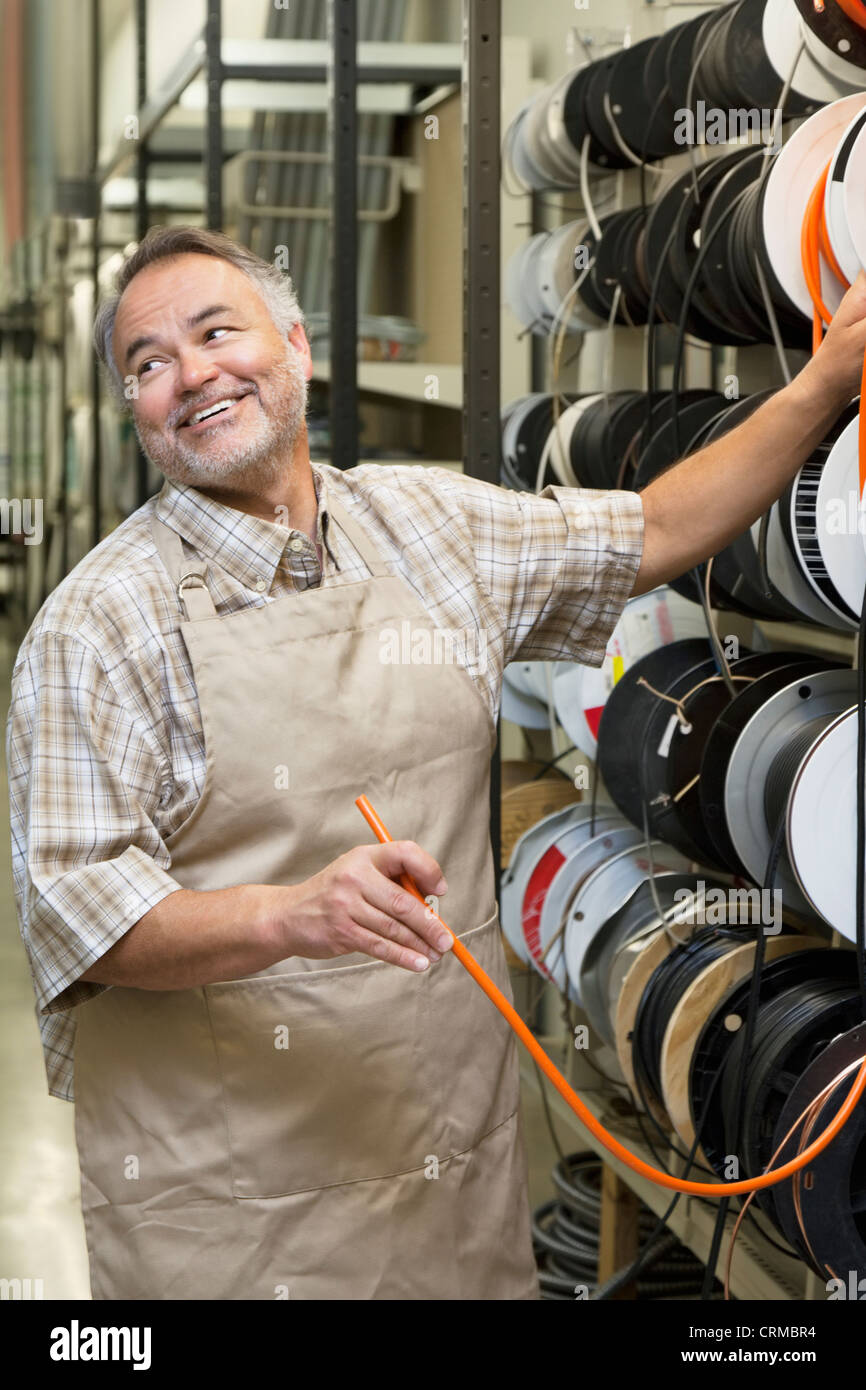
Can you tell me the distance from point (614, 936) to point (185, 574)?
1120mm

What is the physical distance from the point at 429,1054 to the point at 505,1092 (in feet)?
0.54

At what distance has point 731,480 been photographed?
5.55 feet

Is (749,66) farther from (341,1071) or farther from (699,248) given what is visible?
(341,1071)

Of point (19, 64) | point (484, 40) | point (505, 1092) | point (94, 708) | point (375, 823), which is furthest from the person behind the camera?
point (19, 64)

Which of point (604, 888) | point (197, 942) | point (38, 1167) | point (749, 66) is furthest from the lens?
point (38, 1167)

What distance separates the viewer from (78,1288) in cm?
293

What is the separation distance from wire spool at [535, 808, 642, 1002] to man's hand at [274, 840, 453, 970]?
1.34 m

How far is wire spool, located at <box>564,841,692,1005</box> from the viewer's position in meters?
2.51

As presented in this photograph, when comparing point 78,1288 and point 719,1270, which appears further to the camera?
point 78,1288

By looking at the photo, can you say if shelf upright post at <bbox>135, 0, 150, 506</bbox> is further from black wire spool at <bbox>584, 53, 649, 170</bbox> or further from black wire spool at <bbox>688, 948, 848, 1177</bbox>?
black wire spool at <bbox>688, 948, 848, 1177</bbox>

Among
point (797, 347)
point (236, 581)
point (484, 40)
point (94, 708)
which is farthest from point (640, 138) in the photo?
point (94, 708)

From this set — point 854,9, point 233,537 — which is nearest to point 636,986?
point 233,537

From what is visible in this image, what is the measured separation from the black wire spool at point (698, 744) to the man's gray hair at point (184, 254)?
802 mm

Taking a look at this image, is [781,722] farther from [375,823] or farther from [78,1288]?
[78,1288]
